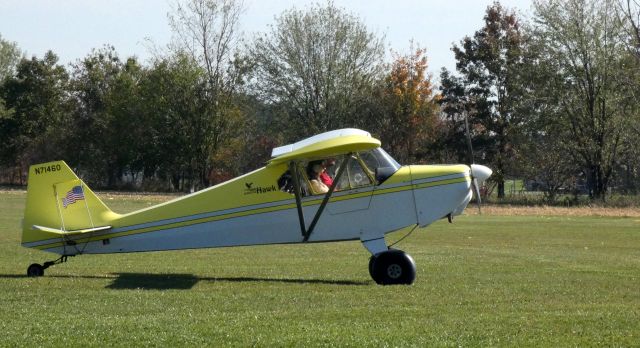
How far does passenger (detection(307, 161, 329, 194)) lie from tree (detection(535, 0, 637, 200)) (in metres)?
47.1

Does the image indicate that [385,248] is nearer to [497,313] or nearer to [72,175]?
[497,313]

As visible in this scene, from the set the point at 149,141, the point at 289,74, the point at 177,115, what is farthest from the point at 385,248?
the point at 149,141

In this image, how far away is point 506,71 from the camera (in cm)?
6656

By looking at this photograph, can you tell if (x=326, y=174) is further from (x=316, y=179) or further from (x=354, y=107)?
(x=354, y=107)

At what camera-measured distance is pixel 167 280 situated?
49.3 feet

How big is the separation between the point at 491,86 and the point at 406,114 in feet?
22.3

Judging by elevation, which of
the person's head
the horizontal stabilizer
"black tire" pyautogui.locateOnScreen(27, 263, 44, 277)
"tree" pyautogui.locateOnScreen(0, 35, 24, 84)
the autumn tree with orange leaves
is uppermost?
"tree" pyautogui.locateOnScreen(0, 35, 24, 84)

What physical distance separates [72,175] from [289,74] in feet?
172

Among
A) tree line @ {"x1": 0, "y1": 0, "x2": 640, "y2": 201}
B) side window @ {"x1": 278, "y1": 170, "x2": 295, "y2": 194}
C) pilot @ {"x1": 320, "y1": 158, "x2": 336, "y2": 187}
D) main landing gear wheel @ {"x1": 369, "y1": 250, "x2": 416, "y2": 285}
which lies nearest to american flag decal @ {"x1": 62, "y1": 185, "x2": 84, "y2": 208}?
side window @ {"x1": 278, "y1": 170, "x2": 295, "y2": 194}

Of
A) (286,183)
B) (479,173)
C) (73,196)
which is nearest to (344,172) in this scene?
(286,183)

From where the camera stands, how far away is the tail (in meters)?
14.8

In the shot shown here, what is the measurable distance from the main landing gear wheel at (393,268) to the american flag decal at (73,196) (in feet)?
16.4

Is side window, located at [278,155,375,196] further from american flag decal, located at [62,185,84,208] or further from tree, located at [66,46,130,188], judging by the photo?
tree, located at [66,46,130,188]

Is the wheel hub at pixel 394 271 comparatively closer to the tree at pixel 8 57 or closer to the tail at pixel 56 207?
the tail at pixel 56 207
